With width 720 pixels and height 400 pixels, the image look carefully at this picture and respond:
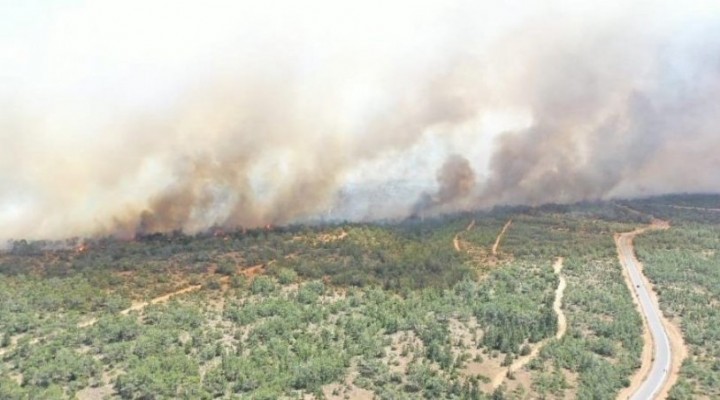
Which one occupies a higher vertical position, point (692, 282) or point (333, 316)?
point (333, 316)

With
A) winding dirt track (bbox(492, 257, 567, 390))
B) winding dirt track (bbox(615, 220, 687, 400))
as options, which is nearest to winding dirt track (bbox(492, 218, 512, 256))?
winding dirt track (bbox(492, 257, 567, 390))

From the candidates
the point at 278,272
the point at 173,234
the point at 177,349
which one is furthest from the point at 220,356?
the point at 173,234

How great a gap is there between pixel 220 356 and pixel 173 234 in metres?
38.5

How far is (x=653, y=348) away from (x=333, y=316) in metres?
26.8

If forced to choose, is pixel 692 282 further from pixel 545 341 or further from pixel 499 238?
pixel 545 341

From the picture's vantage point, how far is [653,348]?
58094 mm

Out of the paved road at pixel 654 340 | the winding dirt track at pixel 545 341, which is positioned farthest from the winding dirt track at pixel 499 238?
the paved road at pixel 654 340

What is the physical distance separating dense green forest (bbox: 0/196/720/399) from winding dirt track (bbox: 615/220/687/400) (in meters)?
1.09

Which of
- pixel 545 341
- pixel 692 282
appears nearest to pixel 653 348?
pixel 545 341

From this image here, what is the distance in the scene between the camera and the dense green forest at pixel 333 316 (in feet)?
154

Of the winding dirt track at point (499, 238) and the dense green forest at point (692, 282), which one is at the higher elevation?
the winding dirt track at point (499, 238)

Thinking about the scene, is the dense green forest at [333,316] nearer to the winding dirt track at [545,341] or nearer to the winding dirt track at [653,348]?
the winding dirt track at [545,341]

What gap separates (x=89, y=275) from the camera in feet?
224

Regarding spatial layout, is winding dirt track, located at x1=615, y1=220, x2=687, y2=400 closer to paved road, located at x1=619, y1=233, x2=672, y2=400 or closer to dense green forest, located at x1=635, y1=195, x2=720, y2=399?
paved road, located at x1=619, y1=233, x2=672, y2=400
